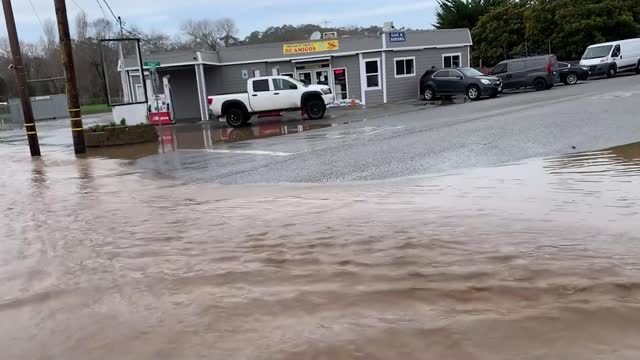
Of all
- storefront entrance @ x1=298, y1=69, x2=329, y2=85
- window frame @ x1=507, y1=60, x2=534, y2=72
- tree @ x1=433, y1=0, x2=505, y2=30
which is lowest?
window frame @ x1=507, y1=60, x2=534, y2=72

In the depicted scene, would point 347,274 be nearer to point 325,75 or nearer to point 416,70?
point 325,75

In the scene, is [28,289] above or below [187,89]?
below

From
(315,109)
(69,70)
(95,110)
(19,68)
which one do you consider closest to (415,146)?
A: (69,70)

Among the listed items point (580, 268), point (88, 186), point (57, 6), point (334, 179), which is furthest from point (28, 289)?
point (57, 6)

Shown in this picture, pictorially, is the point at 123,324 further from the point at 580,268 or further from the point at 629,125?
the point at 629,125

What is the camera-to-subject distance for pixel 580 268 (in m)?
3.88

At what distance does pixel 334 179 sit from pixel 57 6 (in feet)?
38.0

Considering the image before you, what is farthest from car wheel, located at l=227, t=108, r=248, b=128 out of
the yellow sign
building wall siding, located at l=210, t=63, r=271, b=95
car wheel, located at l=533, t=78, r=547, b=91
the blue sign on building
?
car wheel, located at l=533, t=78, r=547, b=91

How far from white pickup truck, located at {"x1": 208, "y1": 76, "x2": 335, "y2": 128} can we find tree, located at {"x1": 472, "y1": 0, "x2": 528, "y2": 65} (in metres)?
27.1

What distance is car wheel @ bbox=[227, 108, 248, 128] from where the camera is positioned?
22.5 meters

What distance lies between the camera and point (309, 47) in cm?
2923

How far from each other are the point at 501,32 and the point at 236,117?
3048 cm

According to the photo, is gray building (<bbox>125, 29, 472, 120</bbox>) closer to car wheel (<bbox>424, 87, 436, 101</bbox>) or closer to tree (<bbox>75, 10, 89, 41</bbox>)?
car wheel (<bbox>424, 87, 436, 101</bbox>)

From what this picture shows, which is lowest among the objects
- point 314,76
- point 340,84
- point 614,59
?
point 340,84
